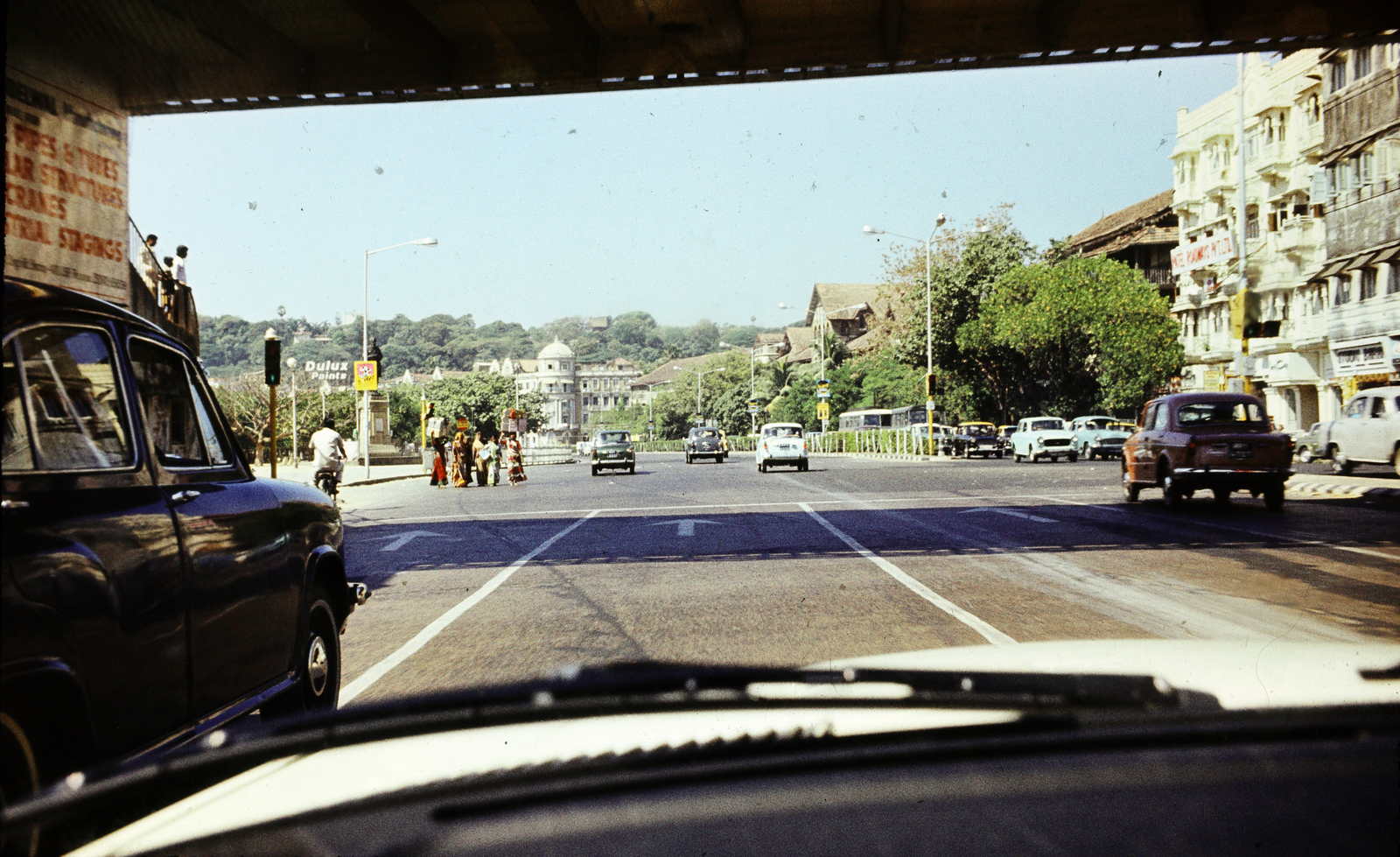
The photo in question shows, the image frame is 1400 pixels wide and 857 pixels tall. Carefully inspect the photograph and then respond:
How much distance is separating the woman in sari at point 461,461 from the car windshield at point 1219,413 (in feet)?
75.0

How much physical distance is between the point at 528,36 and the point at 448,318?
5.31 m

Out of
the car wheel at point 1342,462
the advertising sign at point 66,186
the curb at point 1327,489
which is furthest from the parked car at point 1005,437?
the advertising sign at point 66,186

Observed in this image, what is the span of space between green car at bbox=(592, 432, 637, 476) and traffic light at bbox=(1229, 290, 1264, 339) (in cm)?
2693

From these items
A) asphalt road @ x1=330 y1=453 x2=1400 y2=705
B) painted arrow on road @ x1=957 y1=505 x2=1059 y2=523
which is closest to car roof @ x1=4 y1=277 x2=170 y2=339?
asphalt road @ x1=330 y1=453 x2=1400 y2=705

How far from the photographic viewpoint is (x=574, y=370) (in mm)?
164500

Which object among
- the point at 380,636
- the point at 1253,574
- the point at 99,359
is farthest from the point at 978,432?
the point at 99,359

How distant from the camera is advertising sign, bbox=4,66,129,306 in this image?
10.5 metres

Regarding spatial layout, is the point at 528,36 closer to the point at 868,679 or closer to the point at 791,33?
the point at 791,33

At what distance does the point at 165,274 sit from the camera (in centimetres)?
1299

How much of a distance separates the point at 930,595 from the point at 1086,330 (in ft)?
151

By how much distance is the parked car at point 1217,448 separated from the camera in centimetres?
1691

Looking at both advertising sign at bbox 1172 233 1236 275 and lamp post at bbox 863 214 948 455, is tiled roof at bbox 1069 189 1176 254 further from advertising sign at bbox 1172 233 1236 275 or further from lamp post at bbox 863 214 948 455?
advertising sign at bbox 1172 233 1236 275

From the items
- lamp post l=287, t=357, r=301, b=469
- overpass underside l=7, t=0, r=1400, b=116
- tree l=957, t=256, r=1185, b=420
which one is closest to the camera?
overpass underside l=7, t=0, r=1400, b=116

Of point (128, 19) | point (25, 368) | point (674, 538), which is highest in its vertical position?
point (128, 19)
